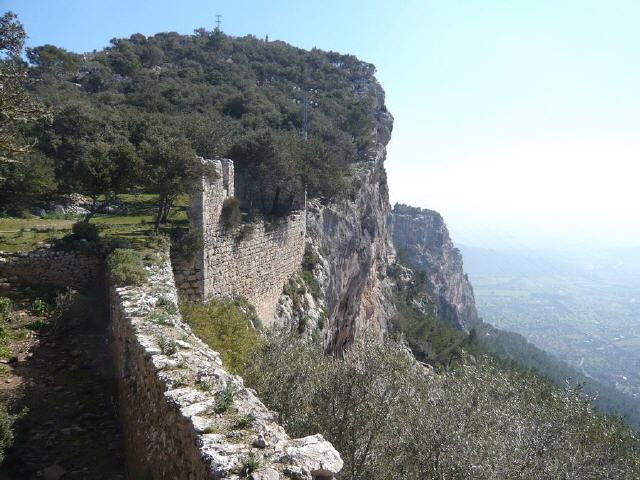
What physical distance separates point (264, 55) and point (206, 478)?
Result: 83.0m

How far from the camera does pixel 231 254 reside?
19.4 metres

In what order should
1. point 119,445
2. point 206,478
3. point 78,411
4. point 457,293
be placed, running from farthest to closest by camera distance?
1. point 457,293
2. point 78,411
3. point 119,445
4. point 206,478

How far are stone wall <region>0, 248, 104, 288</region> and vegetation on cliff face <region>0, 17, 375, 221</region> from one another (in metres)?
3.24

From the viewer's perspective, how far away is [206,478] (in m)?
4.43

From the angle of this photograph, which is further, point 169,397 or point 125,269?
point 125,269

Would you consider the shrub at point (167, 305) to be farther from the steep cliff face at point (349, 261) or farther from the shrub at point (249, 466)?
the steep cliff face at point (349, 261)

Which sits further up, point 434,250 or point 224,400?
point 224,400

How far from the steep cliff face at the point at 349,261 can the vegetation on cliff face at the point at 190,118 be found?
8.79 ft

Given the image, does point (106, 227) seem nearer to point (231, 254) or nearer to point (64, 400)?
point (231, 254)

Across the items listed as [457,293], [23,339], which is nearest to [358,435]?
[23,339]

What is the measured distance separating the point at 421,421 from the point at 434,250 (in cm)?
13456

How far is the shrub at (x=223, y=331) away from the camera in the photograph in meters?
12.9

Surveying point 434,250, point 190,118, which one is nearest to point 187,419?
point 190,118

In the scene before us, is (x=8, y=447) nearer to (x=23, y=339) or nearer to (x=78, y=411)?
(x=78, y=411)
